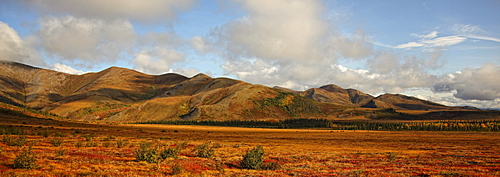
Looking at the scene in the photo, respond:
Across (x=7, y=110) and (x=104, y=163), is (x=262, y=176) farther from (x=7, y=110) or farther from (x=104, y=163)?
(x=7, y=110)

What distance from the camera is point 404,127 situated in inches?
5719

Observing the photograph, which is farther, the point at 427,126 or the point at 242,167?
the point at 427,126

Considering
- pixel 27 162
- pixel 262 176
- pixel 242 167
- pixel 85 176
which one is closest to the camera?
pixel 85 176

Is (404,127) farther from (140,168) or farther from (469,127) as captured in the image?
(140,168)

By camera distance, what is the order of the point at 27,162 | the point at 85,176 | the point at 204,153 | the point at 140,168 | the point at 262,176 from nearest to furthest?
the point at 85,176 → the point at 27,162 → the point at 262,176 → the point at 140,168 → the point at 204,153

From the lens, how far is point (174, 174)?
16906 mm

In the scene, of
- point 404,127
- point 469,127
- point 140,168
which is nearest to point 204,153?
point 140,168

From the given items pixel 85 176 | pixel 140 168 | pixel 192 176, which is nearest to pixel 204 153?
pixel 140 168

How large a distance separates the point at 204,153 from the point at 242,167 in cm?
694

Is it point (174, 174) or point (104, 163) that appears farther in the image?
point (104, 163)

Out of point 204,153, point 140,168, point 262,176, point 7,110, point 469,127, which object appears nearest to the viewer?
point 262,176

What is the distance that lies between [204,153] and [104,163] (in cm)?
981

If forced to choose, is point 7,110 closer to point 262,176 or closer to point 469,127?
point 262,176

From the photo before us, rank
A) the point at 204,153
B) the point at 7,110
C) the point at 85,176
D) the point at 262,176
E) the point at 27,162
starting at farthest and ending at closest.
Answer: the point at 7,110 → the point at 204,153 → the point at 262,176 → the point at 27,162 → the point at 85,176
